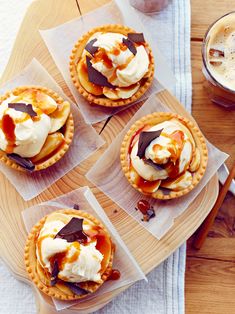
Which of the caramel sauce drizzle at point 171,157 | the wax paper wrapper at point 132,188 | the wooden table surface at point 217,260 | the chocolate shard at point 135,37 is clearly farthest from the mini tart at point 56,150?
the wooden table surface at point 217,260

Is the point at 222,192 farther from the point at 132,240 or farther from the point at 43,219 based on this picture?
the point at 43,219

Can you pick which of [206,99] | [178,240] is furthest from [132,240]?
[206,99]

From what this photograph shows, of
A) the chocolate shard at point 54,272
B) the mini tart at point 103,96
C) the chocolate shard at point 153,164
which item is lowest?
the chocolate shard at point 54,272

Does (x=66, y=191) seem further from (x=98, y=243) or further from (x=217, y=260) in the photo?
(x=217, y=260)

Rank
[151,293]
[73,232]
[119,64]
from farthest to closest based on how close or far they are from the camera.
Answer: [151,293] < [119,64] < [73,232]

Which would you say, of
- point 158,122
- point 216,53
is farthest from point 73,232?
point 216,53

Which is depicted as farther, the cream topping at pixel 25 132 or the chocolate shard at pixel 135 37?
the chocolate shard at pixel 135 37

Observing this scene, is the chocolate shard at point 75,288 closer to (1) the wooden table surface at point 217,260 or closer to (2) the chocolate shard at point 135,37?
(1) the wooden table surface at point 217,260
